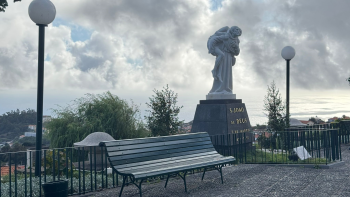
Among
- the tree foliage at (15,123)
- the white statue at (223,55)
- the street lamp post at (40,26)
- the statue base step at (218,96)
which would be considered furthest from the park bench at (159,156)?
the tree foliage at (15,123)

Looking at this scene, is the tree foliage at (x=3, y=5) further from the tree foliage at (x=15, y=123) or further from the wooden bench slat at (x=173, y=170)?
the tree foliage at (x=15, y=123)

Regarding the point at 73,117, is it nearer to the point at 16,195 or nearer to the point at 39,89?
the point at 39,89

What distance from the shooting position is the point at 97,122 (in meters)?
19.5

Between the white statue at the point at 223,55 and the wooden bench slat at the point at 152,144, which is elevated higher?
the white statue at the point at 223,55

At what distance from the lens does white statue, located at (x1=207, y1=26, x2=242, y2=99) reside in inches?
606

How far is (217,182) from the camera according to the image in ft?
27.9

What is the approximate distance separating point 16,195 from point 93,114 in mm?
13515

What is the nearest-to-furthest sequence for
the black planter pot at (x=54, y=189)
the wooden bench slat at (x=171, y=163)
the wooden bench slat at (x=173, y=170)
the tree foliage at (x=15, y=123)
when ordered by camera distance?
the black planter pot at (x=54, y=189) < the wooden bench slat at (x=173, y=170) < the wooden bench slat at (x=171, y=163) < the tree foliage at (x=15, y=123)

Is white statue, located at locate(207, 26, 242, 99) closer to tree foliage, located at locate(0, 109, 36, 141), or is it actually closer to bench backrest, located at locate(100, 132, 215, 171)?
bench backrest, located at locate(100, 132, 215, 171)

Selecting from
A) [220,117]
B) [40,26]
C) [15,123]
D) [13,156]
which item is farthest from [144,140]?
[15,123]

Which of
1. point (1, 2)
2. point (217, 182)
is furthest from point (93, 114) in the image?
point (217, 182)

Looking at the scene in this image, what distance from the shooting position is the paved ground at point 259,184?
24.5ft

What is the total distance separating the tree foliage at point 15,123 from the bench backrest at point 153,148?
1674 centimetres

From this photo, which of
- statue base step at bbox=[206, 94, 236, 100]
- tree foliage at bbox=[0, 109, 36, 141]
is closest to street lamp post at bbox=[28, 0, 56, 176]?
statue base step at bbox=[206, 94, 236, 100]
